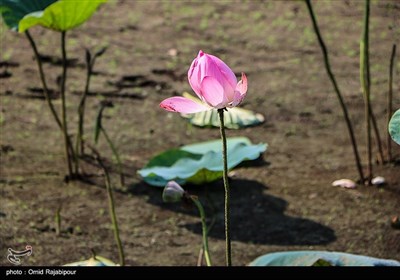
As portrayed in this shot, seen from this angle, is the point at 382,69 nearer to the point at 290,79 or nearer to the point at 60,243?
the point at 290,79

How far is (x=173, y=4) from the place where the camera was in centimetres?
529

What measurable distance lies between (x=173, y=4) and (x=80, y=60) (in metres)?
0.94

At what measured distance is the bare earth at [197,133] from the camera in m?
2.93

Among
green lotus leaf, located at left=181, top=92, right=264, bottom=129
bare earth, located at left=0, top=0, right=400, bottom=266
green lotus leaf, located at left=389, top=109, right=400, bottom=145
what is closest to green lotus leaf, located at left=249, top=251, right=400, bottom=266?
green lotus leaf, located at left=389, top=109, right=400, bottom=145

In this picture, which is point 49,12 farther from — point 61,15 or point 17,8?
point 17,8

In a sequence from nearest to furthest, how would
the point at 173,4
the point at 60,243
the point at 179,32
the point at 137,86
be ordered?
the point at 60,243, the point at 137,86, the point at 179,32, the point at 173,4

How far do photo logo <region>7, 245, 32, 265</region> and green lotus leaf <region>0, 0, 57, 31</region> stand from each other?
719 mm

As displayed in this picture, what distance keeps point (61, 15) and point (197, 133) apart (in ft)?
3.25

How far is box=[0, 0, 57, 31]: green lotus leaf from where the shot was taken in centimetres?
305

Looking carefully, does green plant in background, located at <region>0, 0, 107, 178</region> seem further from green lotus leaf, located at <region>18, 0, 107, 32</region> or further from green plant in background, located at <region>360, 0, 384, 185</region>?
green plant in background, located at <region>360, 0, 384, 185</region>

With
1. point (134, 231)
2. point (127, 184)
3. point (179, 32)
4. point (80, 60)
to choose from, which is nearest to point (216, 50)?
point (179, 32)

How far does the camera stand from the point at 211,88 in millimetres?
1597

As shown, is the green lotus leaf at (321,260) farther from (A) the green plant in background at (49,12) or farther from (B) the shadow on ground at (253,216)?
(A) the green plant in background at (49,12)

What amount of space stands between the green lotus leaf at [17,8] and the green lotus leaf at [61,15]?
0.27ft
